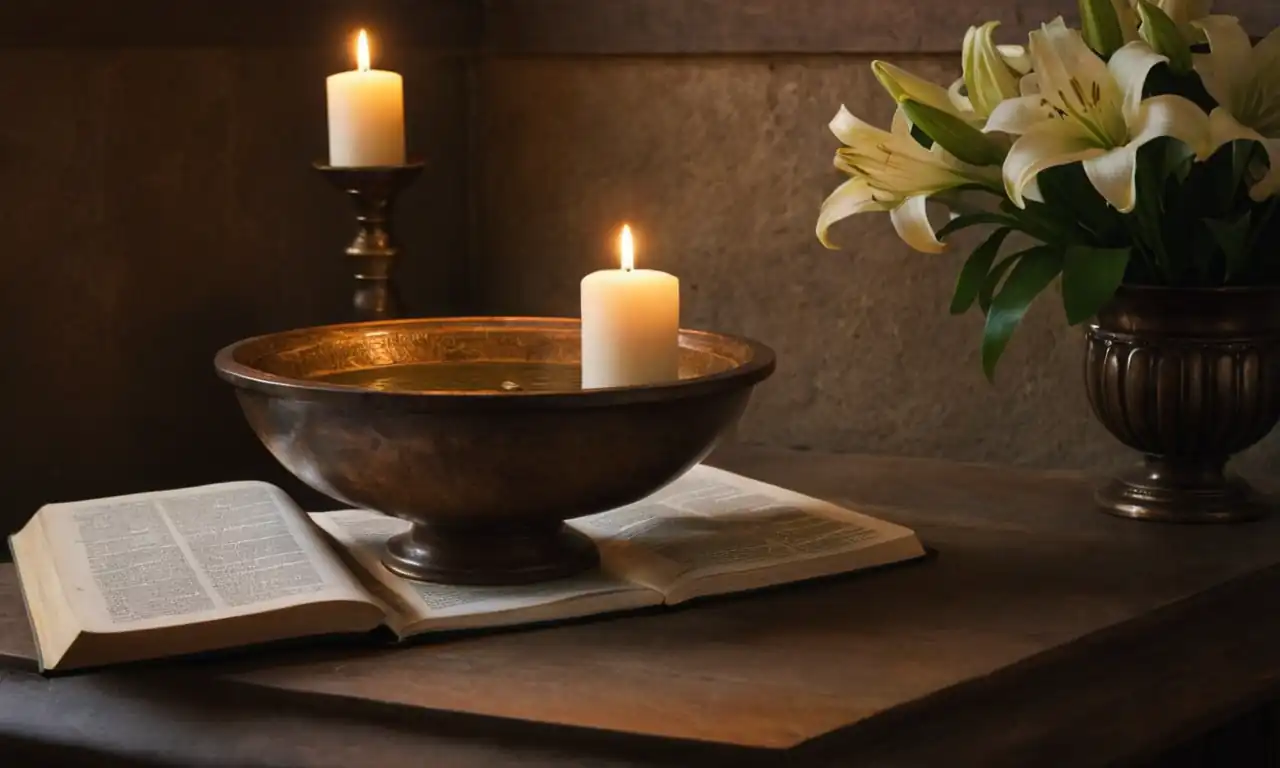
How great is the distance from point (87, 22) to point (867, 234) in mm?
693

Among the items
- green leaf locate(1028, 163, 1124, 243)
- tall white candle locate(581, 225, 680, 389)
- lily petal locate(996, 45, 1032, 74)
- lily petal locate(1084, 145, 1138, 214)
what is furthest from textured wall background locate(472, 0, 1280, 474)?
tall white candle locate(581, 225, 680, 389)

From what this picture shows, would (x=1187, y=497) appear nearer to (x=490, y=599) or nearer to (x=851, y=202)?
(x=851, y=202)

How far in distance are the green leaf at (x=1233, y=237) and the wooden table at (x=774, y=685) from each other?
0.66 feet

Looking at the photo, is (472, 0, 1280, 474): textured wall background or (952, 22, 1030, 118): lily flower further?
(472, 0, 1280, 474): textured wall background

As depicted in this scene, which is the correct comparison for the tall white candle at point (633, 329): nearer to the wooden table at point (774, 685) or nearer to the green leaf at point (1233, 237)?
the wooden table at point (774, 685)

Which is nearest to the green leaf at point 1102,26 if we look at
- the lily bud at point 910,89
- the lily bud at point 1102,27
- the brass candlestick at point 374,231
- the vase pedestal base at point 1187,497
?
the lily bud at point 1102,27

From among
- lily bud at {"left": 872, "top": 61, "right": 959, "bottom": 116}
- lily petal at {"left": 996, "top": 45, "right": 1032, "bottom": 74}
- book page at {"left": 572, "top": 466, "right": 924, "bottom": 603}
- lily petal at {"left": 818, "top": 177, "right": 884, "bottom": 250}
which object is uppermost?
lily petal at {"left": 996, "top": 45, "right": 1032, "bottom": 74}

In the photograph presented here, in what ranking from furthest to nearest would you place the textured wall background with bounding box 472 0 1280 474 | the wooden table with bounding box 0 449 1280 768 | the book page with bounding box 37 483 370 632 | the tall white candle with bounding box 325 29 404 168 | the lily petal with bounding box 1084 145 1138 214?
the textured wall background with bounding box 472 0 1280 474
the tall white candle with bounding box 325 29 404 168
the lily petal with bounding box 1084 145 1138 214
the book page with bounding box 37 483 370 632
the wooden table with bounding box 0 449 1280 768

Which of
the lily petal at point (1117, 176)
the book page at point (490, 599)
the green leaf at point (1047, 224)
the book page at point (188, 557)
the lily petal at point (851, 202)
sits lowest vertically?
the book page at point (490, 599)

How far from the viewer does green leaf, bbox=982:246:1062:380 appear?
44.3 inches

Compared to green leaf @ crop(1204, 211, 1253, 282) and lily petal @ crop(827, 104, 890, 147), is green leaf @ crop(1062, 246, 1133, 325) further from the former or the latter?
lily petal @ crop(827, 104, 890, 147)

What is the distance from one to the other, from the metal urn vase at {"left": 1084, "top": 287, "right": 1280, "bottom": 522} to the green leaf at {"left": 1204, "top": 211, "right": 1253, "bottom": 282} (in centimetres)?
2

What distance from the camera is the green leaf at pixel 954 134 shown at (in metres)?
1.13

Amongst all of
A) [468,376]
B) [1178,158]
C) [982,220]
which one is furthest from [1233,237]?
[468,376]
